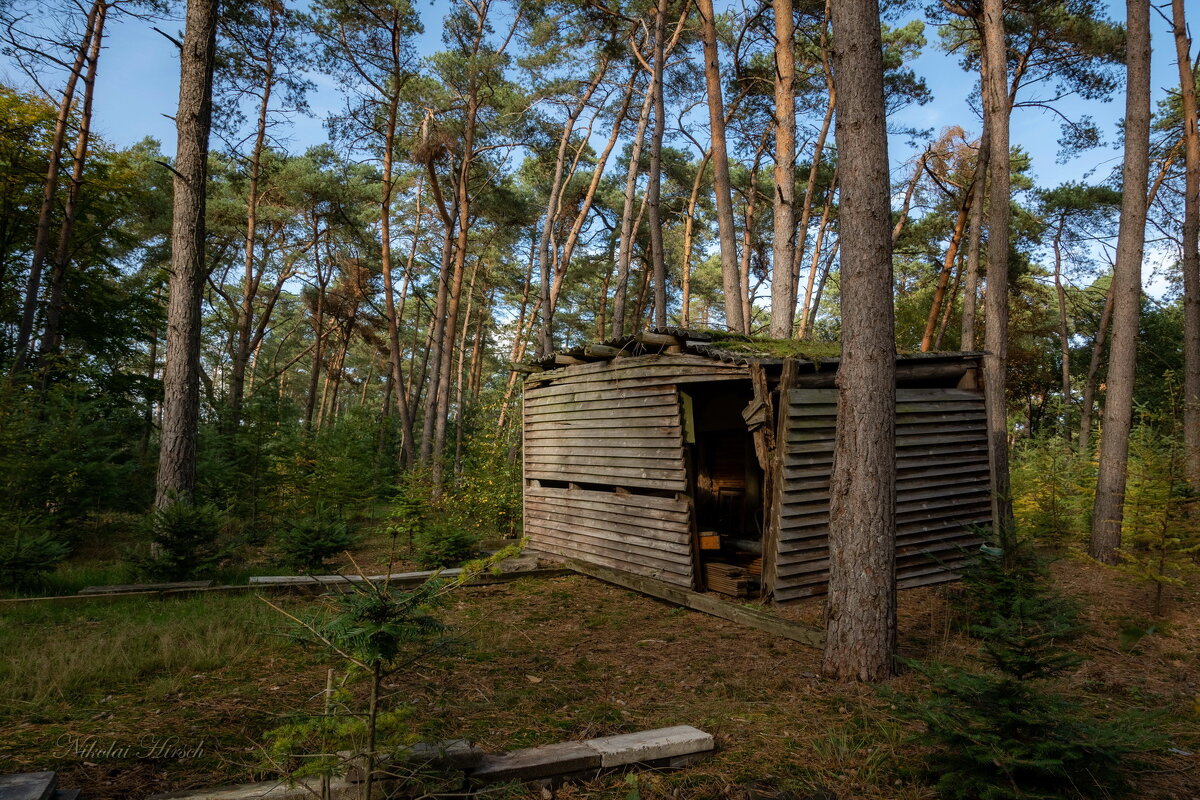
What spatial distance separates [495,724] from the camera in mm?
3781

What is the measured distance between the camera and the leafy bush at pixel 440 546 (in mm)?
9188

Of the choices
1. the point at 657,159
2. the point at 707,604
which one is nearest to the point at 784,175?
the point at 657,159

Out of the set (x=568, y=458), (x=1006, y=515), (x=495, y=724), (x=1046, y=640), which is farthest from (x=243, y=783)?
(x=1006, y=515)

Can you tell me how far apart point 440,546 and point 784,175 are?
8.56m

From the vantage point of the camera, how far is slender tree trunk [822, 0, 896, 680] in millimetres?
4512

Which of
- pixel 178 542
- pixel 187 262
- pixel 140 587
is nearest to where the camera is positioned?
pixel 140 587

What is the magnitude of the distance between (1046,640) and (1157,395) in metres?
23.7

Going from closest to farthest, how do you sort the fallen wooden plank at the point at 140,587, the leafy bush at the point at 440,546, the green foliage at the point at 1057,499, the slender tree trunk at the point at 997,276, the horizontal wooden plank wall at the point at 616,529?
the fallen wooden plank at the point at 140,587
the horizontal wooden plank wall at the point at 616,529
the slender tree trunk at the point at 997,276
the leafy bush at the point at 440,546
the green foliage at the point at 1057,499

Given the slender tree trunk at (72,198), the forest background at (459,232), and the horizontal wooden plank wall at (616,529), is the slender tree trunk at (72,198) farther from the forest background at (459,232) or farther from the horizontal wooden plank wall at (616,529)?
the horizontal wooden plank wall at (616,529)

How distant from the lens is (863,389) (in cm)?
465

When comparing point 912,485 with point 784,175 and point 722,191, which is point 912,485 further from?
point 722,191

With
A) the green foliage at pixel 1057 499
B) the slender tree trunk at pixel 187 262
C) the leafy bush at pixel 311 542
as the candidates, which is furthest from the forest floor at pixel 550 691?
the green foliage at pixel 1057 499

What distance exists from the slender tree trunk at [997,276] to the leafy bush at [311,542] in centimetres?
894

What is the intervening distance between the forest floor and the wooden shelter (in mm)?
774
